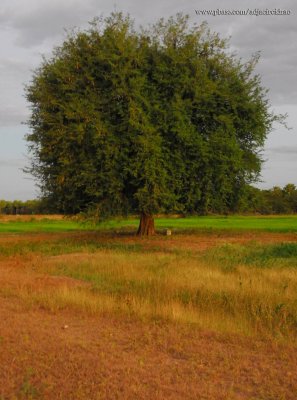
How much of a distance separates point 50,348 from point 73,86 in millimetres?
19072

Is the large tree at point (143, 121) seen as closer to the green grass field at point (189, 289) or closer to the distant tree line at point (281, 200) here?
the green grass field at point (189, 289)

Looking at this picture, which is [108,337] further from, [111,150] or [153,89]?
[153,89]

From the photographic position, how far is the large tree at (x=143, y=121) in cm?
2281

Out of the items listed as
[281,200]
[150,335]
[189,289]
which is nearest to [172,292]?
[189,289]

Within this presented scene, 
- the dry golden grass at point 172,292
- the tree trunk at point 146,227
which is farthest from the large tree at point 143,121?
the dry golden grass at point 172,292

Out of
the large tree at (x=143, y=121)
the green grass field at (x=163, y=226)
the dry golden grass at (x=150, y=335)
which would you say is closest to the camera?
the dry golden grass at (x=150, y=335)

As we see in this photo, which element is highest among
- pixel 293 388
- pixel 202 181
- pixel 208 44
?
pixel 208 44

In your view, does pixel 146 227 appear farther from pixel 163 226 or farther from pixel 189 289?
pixel 163 226

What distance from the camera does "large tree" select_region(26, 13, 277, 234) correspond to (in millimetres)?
22812

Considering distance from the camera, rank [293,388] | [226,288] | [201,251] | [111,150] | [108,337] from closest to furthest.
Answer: [293,388] → [108,337] → [226,288] → [201,251] → [111,150]

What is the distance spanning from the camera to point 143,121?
2253 centimetres

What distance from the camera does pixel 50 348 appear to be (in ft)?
21.5

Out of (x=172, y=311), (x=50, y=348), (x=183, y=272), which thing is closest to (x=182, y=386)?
(x=50, y=348)

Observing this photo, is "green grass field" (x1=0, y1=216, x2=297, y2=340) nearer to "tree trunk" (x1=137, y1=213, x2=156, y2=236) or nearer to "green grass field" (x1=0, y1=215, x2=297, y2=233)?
"tree trunk" (x1=137, y1=213, x2=156, y2=236)
